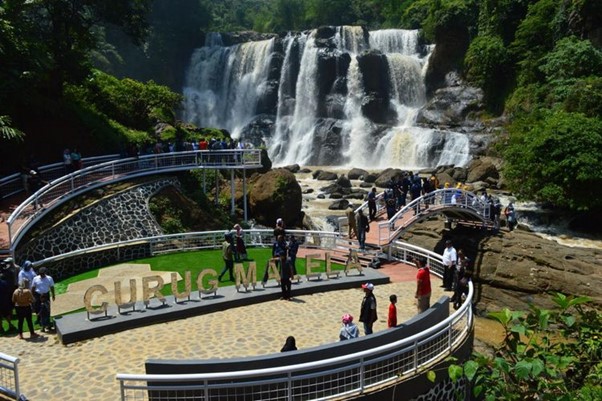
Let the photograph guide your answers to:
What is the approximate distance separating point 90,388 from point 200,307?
15.4 ft

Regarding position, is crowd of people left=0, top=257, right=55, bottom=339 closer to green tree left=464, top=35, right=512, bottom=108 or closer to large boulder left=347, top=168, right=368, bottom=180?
large boulder left=347, top=168, right=368, bottom=180

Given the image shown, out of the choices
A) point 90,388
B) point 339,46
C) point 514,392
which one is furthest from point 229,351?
point 339,46

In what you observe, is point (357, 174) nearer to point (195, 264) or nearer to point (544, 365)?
point (195, 264)

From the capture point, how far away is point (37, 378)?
11461 millimetres

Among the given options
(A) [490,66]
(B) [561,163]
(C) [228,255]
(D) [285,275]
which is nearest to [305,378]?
(D) [285,275]

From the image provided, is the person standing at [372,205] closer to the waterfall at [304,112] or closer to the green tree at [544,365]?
the green tree at [544,365]

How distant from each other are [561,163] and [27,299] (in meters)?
27.3

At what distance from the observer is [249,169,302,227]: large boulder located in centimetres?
2981

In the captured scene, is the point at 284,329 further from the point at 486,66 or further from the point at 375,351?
the point at 486,66

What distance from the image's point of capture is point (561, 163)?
30984mm

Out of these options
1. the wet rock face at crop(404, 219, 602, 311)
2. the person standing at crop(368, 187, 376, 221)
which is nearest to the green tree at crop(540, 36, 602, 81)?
the wet rock face at crop(404, 219, 602, 311)

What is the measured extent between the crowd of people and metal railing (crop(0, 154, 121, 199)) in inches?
334

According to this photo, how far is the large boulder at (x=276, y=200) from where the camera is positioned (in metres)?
29.8

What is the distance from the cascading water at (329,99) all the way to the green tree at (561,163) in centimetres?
1709
